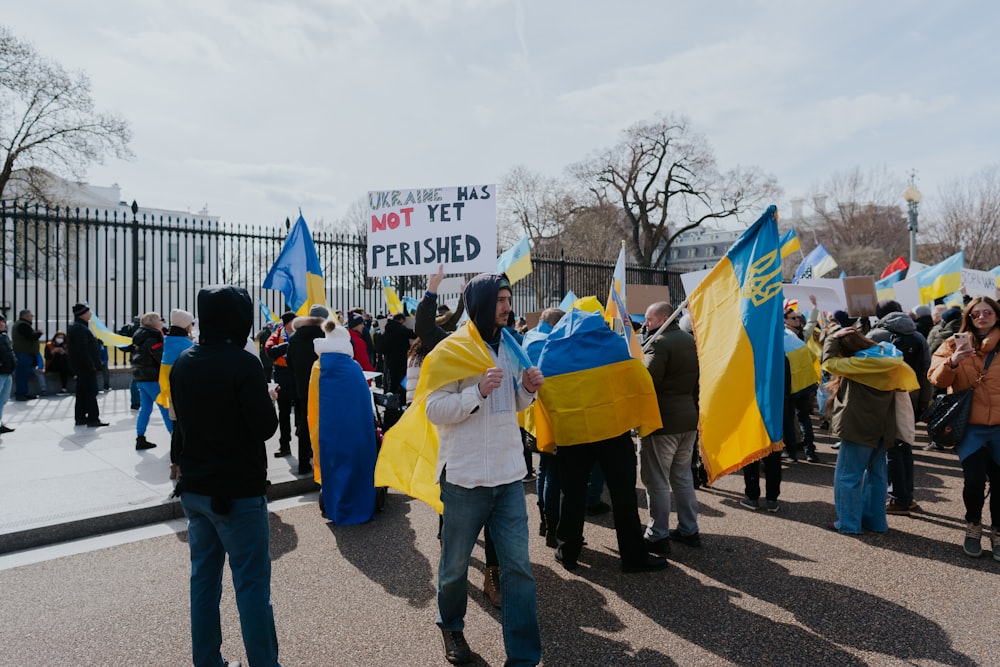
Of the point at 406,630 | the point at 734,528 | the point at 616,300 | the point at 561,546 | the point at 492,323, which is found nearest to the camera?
the point at 492,323

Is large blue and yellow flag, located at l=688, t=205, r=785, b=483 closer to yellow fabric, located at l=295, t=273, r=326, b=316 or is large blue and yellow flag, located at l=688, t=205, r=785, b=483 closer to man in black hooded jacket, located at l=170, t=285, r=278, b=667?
man in black hooded jacket, located at l=170, t=285, r=278, b=667

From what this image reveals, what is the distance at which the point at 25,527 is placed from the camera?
5340 millimetres

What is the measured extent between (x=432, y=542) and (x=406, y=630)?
153 centimetres

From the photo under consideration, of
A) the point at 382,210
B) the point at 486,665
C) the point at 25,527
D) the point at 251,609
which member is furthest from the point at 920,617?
the point at 25,527

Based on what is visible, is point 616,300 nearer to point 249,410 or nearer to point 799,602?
point 799,602

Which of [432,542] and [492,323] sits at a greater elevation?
[492,323]

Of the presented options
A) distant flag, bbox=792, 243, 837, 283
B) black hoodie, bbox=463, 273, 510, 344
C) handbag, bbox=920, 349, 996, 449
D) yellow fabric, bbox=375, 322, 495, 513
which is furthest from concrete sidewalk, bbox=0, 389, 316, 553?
distant flag, bbox=792, 243, 837, 283

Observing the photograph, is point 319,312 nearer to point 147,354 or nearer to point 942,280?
point 147,354

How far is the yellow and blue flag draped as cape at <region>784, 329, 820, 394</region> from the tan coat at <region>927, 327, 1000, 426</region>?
2.43 meters

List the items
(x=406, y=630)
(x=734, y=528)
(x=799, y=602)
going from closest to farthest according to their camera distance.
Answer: (x=406, y=630)
(x=799, y=602)
(x=734, y=528)

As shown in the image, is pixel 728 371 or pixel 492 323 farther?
pixel 728 371

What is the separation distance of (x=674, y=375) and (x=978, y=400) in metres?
2.25

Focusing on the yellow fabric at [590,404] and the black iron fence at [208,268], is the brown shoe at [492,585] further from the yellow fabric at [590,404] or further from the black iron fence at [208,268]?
the black iron fence at [208,268]

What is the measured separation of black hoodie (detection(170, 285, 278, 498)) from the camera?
295 cm
